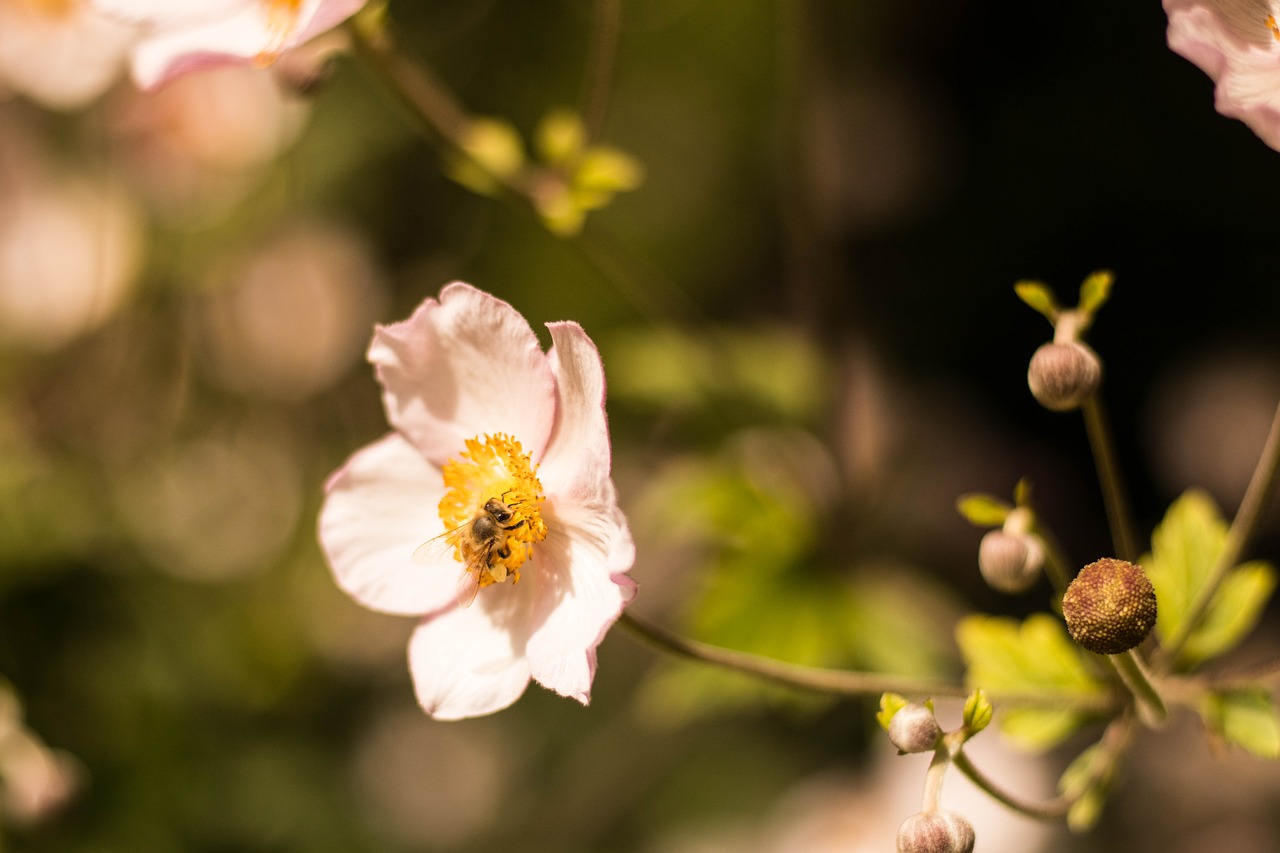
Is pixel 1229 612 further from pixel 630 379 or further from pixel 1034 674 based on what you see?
pixel 630 379

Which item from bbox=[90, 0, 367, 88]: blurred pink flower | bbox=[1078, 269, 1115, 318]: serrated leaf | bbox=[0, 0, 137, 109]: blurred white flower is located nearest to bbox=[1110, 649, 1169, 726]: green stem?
bbox=[1078, 269, 1115, 318]: serrated leaf

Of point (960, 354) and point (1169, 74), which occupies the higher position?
point (1169, 74)

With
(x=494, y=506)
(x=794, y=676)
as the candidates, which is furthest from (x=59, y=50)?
(x=794, y=676)

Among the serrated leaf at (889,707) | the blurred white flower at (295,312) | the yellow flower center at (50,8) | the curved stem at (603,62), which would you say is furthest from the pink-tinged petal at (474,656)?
the blurred white flower at (295,312)

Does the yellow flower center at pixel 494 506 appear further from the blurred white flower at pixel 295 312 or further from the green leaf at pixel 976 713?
the blurred white flower at pixel 295 312

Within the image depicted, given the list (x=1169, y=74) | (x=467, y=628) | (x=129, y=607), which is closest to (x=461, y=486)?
(x=467, y=628)

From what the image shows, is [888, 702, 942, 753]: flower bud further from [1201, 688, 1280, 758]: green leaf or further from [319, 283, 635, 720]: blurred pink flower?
[1201, 688, 1280, 758]: green leaf

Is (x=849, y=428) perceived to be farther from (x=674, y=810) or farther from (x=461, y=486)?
(x=674, y=810)
